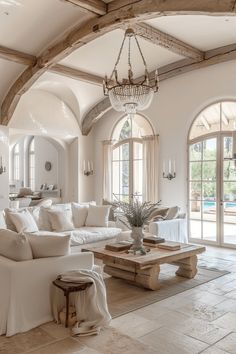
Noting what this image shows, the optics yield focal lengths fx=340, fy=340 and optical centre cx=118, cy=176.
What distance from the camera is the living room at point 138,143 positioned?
3.24m

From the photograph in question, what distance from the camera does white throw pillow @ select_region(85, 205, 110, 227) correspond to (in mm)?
6691

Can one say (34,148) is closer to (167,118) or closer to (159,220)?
(167,118)

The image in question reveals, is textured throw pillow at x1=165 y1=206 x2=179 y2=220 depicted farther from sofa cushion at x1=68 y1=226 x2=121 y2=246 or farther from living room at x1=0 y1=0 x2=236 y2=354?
sofa cushion at x1=68 y1=226 x2=121 y2=246

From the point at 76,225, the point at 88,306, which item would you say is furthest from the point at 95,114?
the point at 88,306

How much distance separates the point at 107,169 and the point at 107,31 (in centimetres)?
456

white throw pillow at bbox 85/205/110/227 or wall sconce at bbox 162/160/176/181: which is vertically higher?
wall sconce at bbox 162/160/176/181

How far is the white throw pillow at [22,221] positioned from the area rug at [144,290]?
1.55 meters

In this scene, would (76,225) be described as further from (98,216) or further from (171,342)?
(171,342)

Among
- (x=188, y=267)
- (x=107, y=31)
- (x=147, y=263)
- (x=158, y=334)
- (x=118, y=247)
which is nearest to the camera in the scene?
(x=158, y=334)

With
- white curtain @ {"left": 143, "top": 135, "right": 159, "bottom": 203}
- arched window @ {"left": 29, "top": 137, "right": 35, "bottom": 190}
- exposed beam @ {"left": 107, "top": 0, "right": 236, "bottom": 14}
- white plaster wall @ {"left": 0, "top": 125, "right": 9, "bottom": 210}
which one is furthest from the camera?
arched window @ {"left": 29, "top": 137, "right": 35, "bottom": 190}

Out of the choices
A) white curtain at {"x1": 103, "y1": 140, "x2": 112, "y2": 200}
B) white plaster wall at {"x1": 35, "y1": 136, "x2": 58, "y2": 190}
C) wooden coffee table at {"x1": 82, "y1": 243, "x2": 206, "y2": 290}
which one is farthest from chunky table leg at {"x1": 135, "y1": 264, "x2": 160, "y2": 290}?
white plaster wall at {"x1": 35, "y1": 136, "x2": 58, "y2": 190}

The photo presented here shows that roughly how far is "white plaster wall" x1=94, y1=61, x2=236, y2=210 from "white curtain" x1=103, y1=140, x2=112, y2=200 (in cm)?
152

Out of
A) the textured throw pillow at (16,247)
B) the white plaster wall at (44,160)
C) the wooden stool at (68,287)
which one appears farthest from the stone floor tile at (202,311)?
the white plaster wall at (44,160)

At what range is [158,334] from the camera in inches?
124
